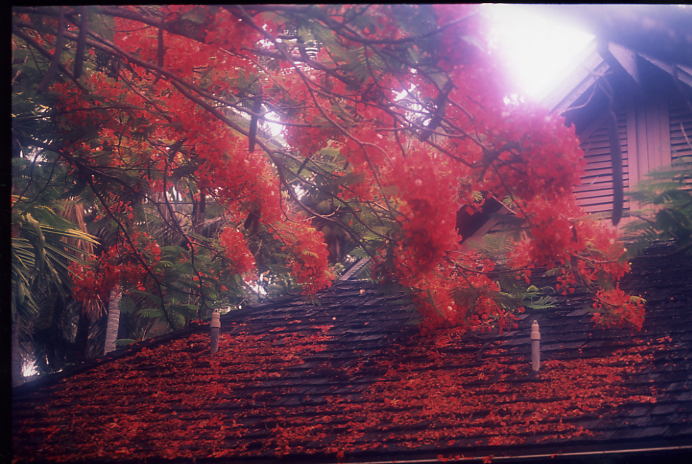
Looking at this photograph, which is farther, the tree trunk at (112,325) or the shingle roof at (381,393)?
the tree trunk at (112,325)

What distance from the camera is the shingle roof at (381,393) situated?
6168 millimetres

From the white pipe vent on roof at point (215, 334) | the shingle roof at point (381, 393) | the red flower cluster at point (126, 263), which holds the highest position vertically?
the red flower cluster at point (126, 263)

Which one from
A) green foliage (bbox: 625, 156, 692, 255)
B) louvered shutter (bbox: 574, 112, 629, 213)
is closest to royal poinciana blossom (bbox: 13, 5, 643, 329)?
green foliage (bbox: 625, 156, 692, 255)

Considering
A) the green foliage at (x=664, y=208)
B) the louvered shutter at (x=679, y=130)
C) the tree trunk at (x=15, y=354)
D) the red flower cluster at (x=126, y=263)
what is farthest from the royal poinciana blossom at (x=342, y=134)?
the tree trunk at (x=15, y=354)

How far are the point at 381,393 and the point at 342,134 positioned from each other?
275 cm

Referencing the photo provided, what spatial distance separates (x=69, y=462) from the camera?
22.0 feet

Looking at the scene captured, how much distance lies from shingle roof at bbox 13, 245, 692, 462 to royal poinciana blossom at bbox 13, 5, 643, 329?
0.45m

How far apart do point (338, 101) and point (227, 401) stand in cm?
341

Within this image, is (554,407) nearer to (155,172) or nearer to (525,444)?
(525,444)

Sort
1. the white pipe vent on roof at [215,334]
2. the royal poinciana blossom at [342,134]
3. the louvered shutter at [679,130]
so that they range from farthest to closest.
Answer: the white pipe vent on roof at [215,334] < the louvered shutter at [679,130] < the royal poinciana blossom at [342,134]

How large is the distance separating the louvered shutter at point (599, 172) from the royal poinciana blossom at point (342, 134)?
1096 millimetres

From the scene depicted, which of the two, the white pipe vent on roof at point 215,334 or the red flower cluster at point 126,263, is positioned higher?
the red flower cluster at point 126,263

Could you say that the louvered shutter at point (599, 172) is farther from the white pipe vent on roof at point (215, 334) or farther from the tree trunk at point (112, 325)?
the tree trunk at point (112, 325)

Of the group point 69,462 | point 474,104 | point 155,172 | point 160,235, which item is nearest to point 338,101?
point 474,104
